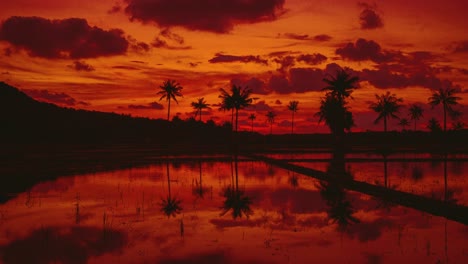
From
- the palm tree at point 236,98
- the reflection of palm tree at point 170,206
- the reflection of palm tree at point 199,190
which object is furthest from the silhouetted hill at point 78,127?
the reflection of palm tree at point 170,206

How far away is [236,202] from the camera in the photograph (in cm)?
1781

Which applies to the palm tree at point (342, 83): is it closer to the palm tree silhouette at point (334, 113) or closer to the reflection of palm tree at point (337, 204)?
the palm tree silhouette at point (334, 113)

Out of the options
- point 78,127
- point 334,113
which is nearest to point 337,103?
point 334,113

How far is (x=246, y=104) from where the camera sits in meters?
91.4

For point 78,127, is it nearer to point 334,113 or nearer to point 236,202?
point 334,113

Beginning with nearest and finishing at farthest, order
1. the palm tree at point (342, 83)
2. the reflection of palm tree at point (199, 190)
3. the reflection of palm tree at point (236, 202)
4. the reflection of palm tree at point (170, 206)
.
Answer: the reflection of palm tree at point (236, 202) → the reflection of palm tree at point (170, 206) → the reflection of palm tree at point (199, 190) → the palm tree at point (342, 83)

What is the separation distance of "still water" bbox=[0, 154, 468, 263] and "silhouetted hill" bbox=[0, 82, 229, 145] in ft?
229

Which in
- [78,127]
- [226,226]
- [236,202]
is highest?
[78,127]

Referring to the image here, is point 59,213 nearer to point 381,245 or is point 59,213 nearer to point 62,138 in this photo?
point 381,245

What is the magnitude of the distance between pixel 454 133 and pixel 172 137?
61.2m

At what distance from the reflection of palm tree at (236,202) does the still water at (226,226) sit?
1.4 inches

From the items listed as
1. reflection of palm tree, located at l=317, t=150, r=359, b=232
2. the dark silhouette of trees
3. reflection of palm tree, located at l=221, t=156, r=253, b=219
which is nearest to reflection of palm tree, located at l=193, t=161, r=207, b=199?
reflection of palm tree, located at l=221, t=156, r=253, b=219

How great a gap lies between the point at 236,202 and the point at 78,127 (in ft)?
297

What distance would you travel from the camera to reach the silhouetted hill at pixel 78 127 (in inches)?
3521
